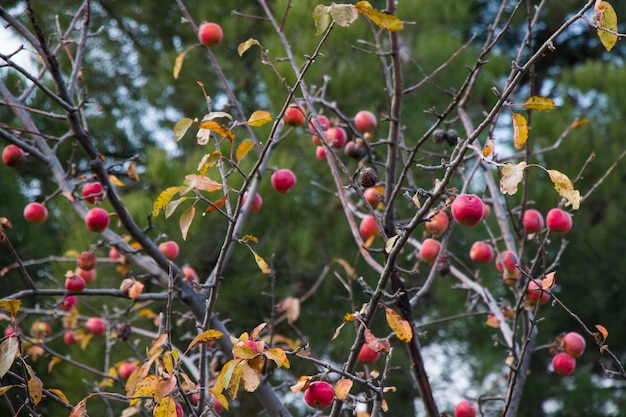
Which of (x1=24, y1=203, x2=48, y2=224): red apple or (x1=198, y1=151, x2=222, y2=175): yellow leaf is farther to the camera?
(x1=24, y1=203, x2=48, y2=224): red apple

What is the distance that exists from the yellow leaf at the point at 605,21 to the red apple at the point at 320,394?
587 millimetres

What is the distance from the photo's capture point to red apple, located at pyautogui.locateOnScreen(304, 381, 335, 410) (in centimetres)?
103

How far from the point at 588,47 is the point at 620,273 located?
193 centimetres

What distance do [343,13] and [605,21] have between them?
32 cm

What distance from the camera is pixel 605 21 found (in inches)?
34.6

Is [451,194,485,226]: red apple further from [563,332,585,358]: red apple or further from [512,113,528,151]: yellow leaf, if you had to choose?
[563,332,585,358]: red apple

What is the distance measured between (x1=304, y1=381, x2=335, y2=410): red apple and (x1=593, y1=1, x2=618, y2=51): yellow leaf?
587 millimetres

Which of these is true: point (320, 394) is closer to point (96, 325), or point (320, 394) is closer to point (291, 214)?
point (96, 325)

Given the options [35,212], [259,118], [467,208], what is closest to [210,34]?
[35,212]

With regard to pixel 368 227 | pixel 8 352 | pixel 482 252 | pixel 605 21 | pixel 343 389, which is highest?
pixel 605 21

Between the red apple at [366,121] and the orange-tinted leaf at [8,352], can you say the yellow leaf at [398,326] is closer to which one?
the orange-tinted leaf at [8,352]

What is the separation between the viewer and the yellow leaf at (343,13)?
868mm

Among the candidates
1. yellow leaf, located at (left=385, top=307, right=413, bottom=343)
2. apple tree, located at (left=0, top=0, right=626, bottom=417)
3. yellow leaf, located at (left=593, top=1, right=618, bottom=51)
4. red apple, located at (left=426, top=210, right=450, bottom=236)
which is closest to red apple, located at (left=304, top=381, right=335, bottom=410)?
apple tree, located at (left=0, top=0, right=626, bottom=417)

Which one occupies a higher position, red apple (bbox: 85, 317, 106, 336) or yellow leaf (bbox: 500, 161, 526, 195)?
yellow leaf (bbox: 500, 161, 526, 195)
